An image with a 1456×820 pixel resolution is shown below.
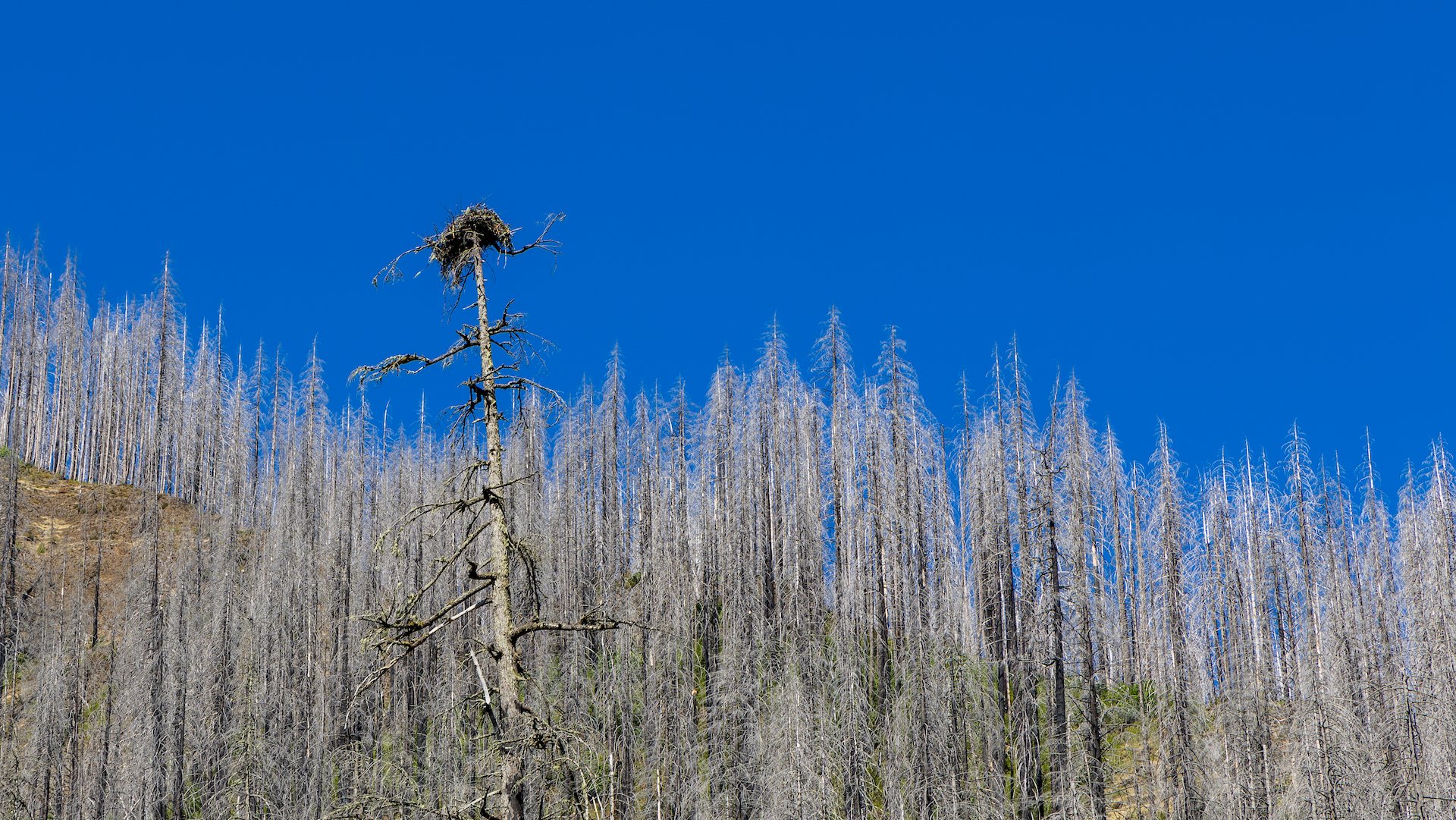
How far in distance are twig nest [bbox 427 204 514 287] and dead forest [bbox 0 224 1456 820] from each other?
756cm

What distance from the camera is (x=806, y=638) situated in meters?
27.1

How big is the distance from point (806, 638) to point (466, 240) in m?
19.1

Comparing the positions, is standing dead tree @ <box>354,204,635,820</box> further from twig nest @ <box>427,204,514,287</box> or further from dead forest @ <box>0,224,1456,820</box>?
dead forest @ <box>0,224,1456,820</box>

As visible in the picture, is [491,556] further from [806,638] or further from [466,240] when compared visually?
[806,638]

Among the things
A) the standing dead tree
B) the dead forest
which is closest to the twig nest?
the standing dead tree

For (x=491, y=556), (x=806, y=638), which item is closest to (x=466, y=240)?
(x=491, y=556)

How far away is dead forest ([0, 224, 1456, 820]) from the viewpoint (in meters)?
24.6

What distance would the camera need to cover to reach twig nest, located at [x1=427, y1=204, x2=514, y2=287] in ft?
30.8

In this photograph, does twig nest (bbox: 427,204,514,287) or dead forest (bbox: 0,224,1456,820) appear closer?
twig nest (bbox: 427,204,514,287)

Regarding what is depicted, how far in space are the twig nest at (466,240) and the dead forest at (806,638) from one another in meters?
7.56

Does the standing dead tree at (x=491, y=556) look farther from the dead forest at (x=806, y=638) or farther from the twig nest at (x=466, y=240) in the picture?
the dead forest at (x=806, y=638)

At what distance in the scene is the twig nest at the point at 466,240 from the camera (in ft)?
30.8

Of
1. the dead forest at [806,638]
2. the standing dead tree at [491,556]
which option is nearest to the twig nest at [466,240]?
the standing dead tree at [491,556]

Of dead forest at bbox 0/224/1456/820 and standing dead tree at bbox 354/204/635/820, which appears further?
dead forest at bbox 0/224/1456/820
